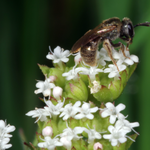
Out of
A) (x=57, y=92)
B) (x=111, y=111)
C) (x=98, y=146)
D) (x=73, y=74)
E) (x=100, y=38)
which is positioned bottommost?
(x=98, y=146)

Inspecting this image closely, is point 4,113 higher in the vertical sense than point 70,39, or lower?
lower

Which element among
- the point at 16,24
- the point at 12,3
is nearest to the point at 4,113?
the point at 16,24

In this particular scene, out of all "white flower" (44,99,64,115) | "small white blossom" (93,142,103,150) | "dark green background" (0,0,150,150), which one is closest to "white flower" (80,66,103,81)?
"white flower" (44,99,64,115)

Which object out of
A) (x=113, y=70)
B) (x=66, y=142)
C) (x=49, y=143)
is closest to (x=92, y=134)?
(x=66, y=142)

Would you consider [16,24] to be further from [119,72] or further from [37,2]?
[119,72]

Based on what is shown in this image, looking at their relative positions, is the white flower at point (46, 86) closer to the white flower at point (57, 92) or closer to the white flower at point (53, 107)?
the white flower at point (57, 92)

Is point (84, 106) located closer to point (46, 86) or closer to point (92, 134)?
point (92, 134)
